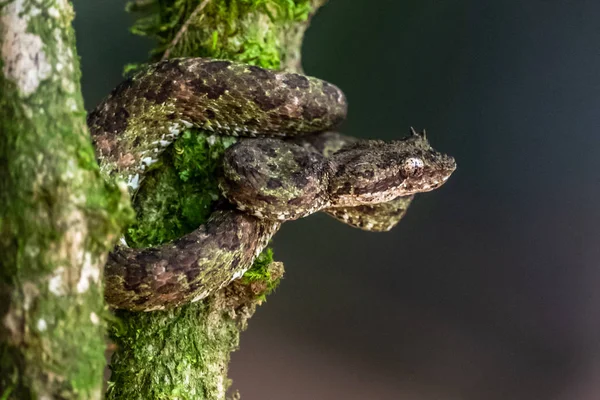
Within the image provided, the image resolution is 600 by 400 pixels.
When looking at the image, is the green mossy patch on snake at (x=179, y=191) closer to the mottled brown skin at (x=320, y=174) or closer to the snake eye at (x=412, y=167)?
the mottled brown skin at (x=320, y=174)

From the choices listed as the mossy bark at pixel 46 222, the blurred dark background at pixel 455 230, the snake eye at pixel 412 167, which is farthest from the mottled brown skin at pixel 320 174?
the blurred dark background at pixel 455 230

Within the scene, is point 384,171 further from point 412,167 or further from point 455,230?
point 455,230

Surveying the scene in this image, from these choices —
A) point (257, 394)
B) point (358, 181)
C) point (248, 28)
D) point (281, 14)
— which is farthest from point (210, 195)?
point (257, 394)

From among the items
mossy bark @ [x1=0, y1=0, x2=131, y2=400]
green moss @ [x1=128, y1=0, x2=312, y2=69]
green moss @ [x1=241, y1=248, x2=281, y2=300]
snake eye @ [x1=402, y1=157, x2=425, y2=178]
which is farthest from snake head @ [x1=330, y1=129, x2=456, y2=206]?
mossy bark @ [x1=0, y1=0, x2=131, y2=400]

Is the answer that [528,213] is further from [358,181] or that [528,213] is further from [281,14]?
[281,14]

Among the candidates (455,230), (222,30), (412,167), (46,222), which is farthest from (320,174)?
(455,230)

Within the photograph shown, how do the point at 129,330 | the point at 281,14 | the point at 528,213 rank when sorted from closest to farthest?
1. the point at 129,330
2. the point at 281,14
3. the point at 528,213

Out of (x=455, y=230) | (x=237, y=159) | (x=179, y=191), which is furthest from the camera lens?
(x=455, y=230)

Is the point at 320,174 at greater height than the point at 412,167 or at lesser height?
lesser
